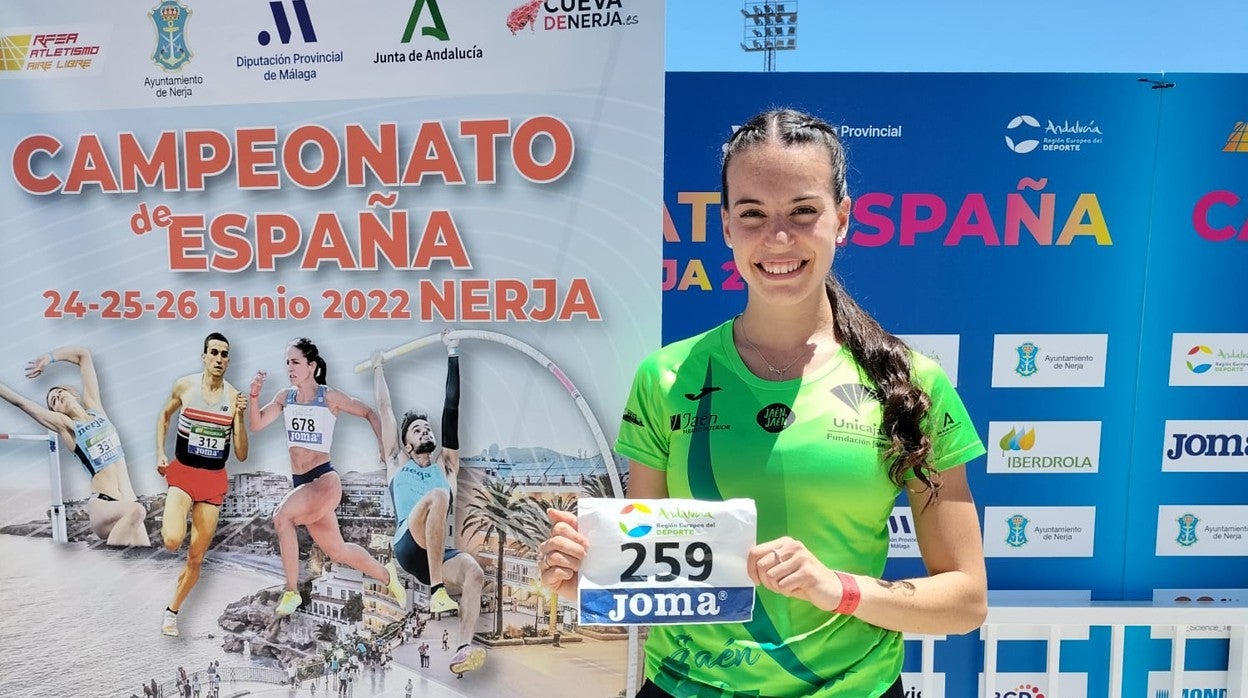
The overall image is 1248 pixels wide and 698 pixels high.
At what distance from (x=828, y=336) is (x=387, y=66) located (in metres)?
1.92

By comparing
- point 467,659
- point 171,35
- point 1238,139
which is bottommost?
point 467,659

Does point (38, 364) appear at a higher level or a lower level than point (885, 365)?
lower

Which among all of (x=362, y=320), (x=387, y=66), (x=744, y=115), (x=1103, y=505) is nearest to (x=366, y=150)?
(x=387, y=66)

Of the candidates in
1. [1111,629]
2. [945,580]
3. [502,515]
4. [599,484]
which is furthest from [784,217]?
[1111,629]

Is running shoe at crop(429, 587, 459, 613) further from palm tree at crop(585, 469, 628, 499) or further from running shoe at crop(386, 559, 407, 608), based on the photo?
palm tree at crop(585, 469, 628, 499)

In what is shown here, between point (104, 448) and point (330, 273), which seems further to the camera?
point (104, 448)

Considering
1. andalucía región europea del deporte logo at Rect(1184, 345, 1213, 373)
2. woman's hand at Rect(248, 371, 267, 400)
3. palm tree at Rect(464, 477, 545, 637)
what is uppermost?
andalucía región europea del deporte logo at Rect(1184, 345, 1213, 373)

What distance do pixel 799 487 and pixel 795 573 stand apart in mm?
171

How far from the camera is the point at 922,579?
147cm

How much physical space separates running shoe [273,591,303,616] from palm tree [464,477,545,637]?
76 cm

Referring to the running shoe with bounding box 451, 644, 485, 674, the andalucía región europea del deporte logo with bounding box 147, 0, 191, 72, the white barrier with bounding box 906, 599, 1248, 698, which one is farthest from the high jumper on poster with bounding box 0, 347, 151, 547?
the white barrier with bounding box 906, 599, 1248, 698

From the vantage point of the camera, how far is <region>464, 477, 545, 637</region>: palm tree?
279 centimetres

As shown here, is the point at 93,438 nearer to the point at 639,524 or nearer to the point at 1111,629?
the point at 639,524

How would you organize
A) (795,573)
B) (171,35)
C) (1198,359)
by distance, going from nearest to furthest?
(795,573)
(171,35)
(1198,359)
